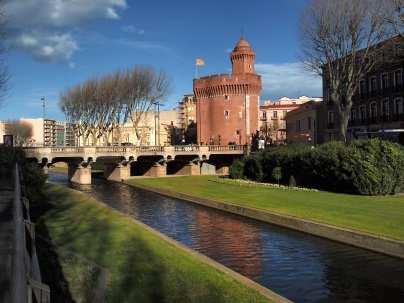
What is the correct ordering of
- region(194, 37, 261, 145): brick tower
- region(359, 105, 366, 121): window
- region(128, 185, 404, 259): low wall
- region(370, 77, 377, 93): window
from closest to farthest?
region(128, 185, 404, 259): low wall
region(370, 77, 377, 93): window
region(359, 105, 366, 121): window
region(194, 37, 261, 145): brick tower

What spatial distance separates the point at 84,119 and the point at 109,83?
408 inches

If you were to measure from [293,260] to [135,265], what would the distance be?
7.46 metres

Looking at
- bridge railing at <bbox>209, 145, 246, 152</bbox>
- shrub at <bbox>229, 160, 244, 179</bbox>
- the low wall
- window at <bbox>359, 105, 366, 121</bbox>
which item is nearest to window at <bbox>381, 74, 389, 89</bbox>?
window at <bbox>359, 105, 366, 121</bbox>

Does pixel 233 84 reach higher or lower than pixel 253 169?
higher

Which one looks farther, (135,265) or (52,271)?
(135,265)

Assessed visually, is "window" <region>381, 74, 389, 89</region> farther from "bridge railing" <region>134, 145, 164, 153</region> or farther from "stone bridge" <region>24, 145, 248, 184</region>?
"bridge railing" <region>134, 145, 164, 153</region>

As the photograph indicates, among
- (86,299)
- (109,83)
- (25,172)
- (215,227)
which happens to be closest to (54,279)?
(86,299)

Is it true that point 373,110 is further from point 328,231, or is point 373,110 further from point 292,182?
point 328,231

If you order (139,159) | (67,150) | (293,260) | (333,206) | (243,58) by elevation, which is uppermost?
(243,58)

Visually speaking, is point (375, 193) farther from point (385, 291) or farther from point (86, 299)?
point (86, 299)

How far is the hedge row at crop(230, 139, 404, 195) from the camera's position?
113 ft

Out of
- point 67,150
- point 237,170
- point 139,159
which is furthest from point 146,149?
point 237,170

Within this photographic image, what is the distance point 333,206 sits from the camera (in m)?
29.2

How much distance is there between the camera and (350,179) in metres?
36.1
